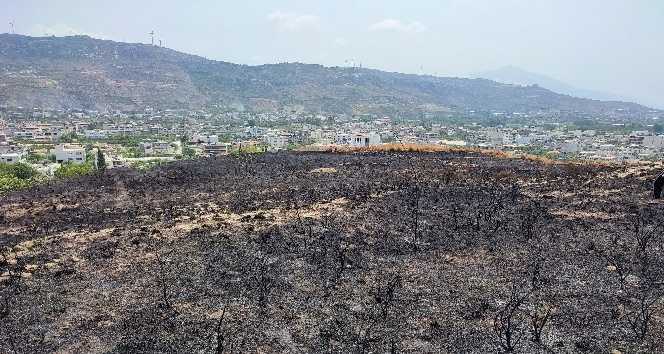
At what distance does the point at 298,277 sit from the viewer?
41.8ft

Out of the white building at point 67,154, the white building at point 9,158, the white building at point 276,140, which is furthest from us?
the white building at point 276,140

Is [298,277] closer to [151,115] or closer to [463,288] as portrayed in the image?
[463,288]

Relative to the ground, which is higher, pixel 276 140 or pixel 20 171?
pixel 276 140

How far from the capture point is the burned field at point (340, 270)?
9.76 meters

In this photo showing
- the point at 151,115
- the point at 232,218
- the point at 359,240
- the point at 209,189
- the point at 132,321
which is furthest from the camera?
the point at 151,115

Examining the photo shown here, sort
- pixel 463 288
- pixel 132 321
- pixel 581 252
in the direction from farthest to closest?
pixel 581 252 → pixel 463 288 → pixel 132 321

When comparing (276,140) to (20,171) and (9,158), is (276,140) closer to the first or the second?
(9,158)

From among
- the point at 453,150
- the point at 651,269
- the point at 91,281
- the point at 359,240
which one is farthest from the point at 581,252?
the point at 453,150

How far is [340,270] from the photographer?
13.1 metres

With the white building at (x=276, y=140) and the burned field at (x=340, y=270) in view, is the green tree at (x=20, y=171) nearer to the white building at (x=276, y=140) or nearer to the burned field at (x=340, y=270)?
the burned field at (x=340, y=270)

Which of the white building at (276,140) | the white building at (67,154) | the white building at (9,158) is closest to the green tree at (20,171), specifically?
the white building at (9,158)

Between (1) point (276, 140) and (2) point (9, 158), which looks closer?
(2) point (9, 158)

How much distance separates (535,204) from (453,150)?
21.5m

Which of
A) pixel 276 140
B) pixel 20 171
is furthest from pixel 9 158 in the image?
pixel 276 140
